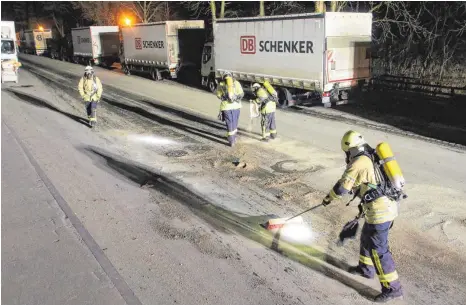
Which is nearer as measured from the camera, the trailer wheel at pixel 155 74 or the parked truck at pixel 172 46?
the parked truck at pixel 172 46

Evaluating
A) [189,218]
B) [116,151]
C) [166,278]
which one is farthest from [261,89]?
[166,278]

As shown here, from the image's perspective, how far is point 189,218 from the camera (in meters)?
6.76

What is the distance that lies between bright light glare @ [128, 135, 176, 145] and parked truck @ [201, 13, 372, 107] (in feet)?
18.9

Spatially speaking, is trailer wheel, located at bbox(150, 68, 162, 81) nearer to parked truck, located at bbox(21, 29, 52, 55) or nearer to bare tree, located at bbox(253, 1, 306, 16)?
bare tree, located at bbox(253, 1, 306, 16)

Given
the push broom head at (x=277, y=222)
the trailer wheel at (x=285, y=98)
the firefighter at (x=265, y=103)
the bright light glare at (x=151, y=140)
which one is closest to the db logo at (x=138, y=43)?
the trailer wheel at (x=285, y=98)

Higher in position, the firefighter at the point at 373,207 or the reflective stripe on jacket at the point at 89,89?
the reflective stripe on jacket at the point at 89,89

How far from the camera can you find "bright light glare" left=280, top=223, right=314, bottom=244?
19.7 feet

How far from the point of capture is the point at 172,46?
2325 cm

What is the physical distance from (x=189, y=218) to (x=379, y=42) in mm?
19114

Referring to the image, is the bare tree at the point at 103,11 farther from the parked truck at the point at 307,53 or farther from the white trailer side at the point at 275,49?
the parked truck at the point at 307,53

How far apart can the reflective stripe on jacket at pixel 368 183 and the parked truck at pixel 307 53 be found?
10116 mm

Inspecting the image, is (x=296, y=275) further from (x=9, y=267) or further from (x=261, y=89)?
(x=261, y=89)

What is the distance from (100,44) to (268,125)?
26.3 m

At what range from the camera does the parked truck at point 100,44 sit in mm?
32531
